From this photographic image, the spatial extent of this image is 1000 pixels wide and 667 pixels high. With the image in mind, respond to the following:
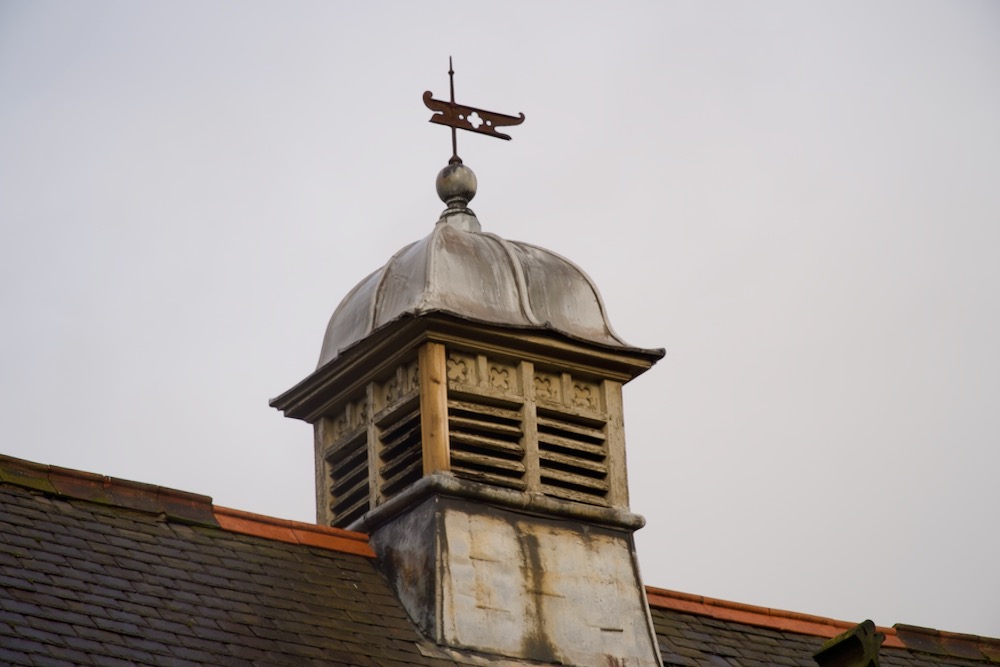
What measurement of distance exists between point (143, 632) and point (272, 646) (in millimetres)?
955

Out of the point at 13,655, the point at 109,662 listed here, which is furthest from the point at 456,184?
the point at 13,655

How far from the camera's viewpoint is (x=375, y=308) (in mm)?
16438

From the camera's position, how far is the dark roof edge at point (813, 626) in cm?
1712

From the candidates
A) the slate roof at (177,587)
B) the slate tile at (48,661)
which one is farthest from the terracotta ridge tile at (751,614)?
the slate tile at (48,661)

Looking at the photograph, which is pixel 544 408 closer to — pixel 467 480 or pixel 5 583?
pixel 467 480

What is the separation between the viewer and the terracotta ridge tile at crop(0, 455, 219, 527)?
14.0 m

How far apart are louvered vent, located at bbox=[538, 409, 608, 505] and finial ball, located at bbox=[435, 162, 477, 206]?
93.1 inches

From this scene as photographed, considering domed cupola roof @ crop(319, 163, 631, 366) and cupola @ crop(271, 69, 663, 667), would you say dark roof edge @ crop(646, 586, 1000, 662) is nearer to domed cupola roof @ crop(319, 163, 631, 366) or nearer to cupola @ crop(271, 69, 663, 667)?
cupola @ crop(271, 69, 663, 667)

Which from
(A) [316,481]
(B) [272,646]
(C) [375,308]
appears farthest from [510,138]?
(B) [272,646]

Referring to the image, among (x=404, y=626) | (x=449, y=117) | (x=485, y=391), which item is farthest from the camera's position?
(x=449, y=117)

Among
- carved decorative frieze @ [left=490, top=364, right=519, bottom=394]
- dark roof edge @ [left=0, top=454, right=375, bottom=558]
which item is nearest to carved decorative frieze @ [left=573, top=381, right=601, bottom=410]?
carved decorative frieze @ [left=490, top=364, right=519, bottom=394]

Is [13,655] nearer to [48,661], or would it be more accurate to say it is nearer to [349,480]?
[48,661]

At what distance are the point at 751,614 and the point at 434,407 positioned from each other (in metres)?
3.85

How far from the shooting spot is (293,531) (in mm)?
15148
